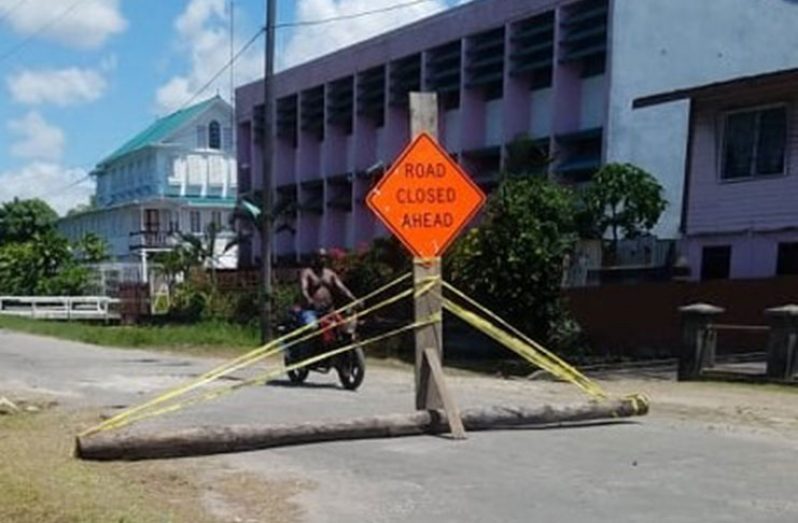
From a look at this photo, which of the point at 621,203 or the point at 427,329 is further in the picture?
the point at 621,203

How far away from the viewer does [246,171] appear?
55.1 m

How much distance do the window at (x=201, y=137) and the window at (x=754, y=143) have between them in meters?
49.5

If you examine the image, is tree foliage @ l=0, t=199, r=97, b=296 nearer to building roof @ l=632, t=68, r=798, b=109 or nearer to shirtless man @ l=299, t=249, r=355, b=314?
building roof @ l=632, t=68, r=798, b=109

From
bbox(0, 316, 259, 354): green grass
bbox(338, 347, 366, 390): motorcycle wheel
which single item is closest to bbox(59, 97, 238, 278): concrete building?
bbox(0, 316, 259, 354): green grass

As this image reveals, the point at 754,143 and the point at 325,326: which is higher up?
the point at 754,143

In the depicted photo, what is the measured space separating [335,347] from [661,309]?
10.0m

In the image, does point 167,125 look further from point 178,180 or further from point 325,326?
point 325,326

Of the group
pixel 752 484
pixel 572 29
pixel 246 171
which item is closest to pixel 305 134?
pixel 246 171

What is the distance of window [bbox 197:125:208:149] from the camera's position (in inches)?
2751

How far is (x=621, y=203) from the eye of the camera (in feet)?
86.3

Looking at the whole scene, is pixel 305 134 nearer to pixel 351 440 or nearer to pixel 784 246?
pixel 784 246

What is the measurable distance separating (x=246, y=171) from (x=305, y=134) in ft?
21.7

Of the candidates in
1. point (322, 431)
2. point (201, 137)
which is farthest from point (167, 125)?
point (322, 431)

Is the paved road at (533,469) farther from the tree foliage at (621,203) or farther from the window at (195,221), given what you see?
the window at (195,221)
